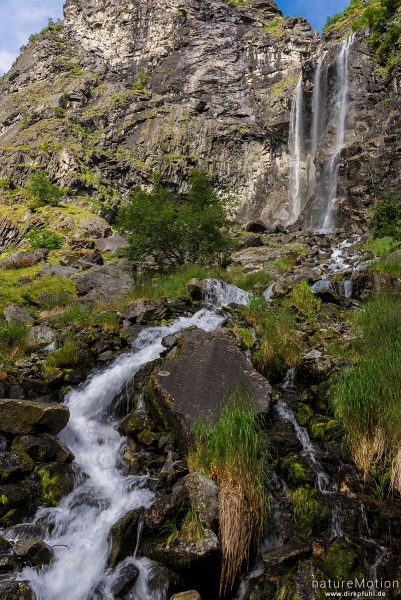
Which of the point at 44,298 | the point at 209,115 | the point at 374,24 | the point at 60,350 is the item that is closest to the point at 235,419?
the point at 60,350

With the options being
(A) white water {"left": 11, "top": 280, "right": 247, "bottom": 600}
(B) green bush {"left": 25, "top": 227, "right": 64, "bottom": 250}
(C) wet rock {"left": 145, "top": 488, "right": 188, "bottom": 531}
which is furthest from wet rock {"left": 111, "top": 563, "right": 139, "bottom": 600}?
(B) green bush {"left": 25, "top": 227, "right": 64, "bottom": 250}

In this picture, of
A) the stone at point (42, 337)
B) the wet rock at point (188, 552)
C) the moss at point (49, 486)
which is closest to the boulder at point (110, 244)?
the stone at point (42, 337)

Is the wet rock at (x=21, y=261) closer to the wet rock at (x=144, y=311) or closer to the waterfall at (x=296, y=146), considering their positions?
the wet rock at (x=144, y=311)

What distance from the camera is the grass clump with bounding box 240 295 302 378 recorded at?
742cm

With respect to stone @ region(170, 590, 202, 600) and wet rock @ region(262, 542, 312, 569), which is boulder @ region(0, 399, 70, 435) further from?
wet rock @ region(262, 542, 312, 569)

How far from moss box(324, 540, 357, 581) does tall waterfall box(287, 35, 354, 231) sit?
26466mm

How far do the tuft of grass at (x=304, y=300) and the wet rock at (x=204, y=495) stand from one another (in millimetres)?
7217

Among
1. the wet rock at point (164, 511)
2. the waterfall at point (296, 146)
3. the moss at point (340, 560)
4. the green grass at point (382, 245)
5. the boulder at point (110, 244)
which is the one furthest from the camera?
the waterfall at point (296, 146)

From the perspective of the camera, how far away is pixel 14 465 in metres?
5.02

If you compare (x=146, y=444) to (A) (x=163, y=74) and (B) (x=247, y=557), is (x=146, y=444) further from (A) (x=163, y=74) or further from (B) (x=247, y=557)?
(A) (x=163, y=74)

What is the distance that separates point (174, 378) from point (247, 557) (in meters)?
2.90

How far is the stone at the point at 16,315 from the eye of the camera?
35.4 feet

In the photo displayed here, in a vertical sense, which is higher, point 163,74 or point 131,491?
point 163,74

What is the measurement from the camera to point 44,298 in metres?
13.6
